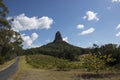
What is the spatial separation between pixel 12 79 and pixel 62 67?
1772 cm

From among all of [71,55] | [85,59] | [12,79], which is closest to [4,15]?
[85,59]

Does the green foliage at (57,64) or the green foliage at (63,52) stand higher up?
the green foliage at (63,52)

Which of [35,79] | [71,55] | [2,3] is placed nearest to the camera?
[35,79]

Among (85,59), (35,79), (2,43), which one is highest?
(2,43)

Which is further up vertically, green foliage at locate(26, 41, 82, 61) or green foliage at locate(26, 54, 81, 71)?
green foliage at locate(26, 41, 82, 61)

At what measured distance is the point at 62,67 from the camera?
3925cm

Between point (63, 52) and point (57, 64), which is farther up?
point (63, 52)

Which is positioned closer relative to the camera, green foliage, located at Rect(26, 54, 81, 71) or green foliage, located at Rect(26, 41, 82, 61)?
green foliage, located at Rect(26, 54, 81, 71)

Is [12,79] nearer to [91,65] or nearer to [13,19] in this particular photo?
[91,65]

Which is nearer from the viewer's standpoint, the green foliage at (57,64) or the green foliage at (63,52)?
the green foliage at (57,64)

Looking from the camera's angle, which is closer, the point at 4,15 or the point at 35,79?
the point at 35,79

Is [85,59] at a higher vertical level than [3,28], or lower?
lower

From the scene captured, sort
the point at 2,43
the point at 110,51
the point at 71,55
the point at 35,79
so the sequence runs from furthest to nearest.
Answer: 1. the point at 71,55
2. the point at 110,51
3. the point at 2,43
4. the point at 35,79

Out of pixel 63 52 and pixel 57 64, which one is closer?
pixel 57 64
